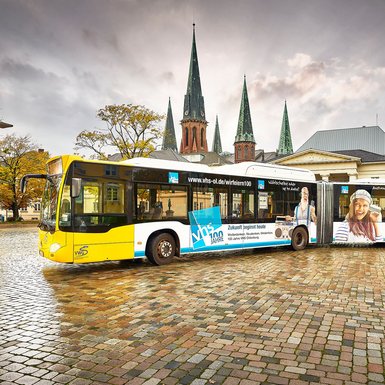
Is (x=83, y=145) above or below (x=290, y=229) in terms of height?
above

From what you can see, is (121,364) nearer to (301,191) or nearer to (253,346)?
(253,346)

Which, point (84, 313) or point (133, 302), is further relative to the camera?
point (133, 302)

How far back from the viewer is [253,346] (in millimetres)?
4844

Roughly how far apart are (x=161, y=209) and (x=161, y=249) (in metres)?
1.19

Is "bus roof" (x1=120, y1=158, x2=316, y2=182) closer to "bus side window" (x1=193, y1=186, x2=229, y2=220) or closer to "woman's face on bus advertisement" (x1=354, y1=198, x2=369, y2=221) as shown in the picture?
"bus side window" (x1=193, y1=186, x2=229, y2=220)

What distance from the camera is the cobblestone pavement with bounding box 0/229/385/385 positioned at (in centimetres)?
412

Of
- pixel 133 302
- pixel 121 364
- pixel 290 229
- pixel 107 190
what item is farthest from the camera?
pixel 290 229

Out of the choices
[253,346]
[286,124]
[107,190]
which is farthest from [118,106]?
[286,124]

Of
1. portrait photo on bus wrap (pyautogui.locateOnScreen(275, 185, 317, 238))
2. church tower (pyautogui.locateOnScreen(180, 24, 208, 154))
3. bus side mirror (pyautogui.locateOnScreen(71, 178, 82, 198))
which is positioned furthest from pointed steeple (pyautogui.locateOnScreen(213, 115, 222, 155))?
bus side mirror (pyautogui.locateOnScreen(71, 178, 82, 198))

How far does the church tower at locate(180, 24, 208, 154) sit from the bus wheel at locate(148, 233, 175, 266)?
324 feet

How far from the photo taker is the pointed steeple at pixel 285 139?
11206 centimetres

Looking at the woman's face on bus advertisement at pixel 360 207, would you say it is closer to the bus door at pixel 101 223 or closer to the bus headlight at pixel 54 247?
the bus door at pixel 101 223

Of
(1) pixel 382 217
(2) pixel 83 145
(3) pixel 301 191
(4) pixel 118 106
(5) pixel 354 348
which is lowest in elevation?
(5) pixel 354 348

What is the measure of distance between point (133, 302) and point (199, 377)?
130 inches
